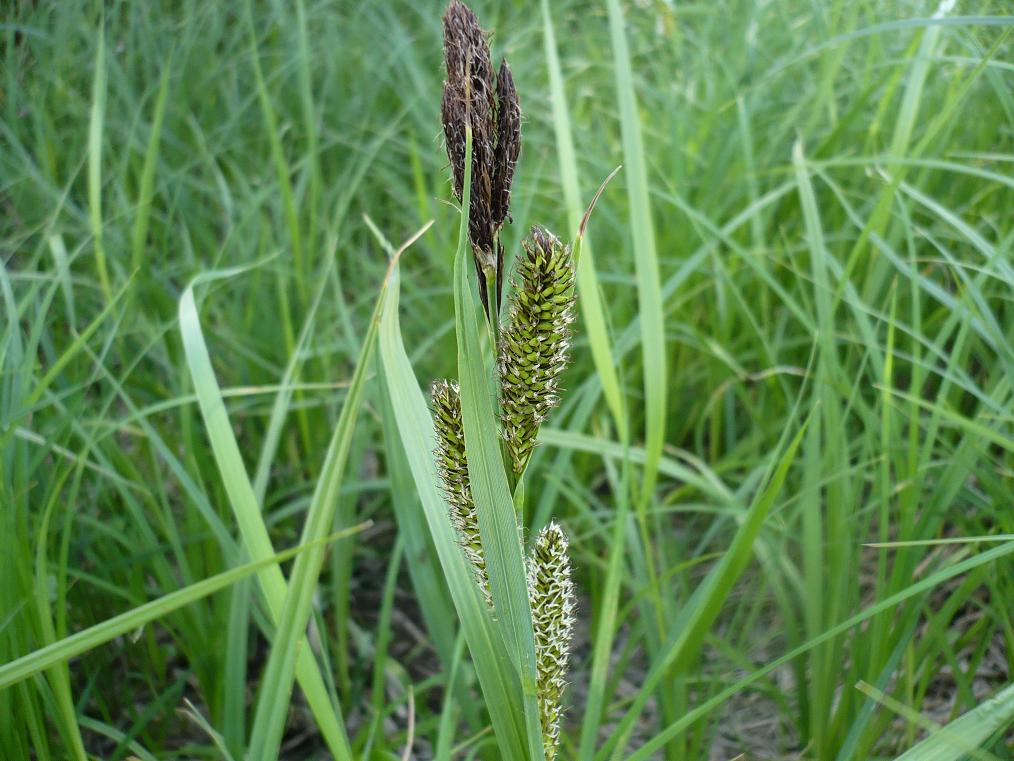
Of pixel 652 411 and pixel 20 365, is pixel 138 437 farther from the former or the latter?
pixel 652 411

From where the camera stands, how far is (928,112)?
106 inches

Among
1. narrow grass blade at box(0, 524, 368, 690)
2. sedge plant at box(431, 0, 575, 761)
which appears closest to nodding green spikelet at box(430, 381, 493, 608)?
sedge plant at box(431, 0, 575, 761)

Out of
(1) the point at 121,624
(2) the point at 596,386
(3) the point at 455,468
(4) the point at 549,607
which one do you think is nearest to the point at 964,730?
(4) the point at 549,607

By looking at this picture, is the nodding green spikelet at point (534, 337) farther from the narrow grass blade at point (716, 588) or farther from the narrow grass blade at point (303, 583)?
the narrow grass blade at point (716, 588)

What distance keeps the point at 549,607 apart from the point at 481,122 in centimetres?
51

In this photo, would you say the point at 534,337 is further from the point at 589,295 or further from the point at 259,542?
the point at 589,295

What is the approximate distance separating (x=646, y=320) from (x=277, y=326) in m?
1.45

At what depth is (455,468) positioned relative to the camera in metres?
0.87

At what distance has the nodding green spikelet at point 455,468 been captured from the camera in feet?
2.82

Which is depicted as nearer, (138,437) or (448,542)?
(448,542)

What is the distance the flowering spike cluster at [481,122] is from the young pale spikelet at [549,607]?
12.1 inches

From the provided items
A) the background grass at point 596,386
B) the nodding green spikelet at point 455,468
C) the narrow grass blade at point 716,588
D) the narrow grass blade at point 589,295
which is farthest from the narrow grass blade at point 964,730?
the narrow grass blade at point 589,295

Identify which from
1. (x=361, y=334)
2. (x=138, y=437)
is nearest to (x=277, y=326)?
(x=361, y=334)

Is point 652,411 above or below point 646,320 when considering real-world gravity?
below
